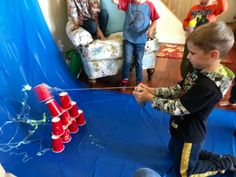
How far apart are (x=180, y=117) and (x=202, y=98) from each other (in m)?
0.22

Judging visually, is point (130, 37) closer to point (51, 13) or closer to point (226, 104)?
point (51, 13)

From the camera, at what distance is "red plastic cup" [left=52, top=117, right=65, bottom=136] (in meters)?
1.48

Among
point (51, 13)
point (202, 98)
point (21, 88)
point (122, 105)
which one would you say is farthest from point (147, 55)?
point (202, 98)


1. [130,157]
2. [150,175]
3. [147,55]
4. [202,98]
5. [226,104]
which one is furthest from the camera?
[147,55]

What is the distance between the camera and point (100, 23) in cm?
237

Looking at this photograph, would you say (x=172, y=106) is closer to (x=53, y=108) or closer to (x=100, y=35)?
(x=53, y=108)

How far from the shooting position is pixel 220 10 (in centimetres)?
178

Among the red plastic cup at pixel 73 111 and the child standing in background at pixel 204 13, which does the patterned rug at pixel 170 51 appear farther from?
the red plastic cup at pixel 73 111

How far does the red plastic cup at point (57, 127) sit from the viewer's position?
4.85 ft

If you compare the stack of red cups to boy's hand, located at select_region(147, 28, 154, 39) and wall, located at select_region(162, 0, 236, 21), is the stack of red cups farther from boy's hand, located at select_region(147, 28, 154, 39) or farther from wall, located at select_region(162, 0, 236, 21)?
wall, located at select_region(162, 0, 236, 21)

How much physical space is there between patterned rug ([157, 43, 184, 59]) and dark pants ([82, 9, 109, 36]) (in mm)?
890

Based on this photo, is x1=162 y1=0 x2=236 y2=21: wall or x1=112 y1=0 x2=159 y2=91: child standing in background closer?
x1=112 y1=0 x2=159 y2=91: child standing in background

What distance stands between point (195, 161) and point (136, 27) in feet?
3.81

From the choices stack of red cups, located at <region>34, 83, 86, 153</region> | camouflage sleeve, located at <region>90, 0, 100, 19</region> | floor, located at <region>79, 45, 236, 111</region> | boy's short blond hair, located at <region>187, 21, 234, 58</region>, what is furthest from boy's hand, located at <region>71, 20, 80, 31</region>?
boy's short blond hair, located at <region>187, 21, 234, 58</region>
